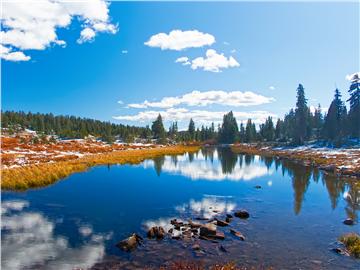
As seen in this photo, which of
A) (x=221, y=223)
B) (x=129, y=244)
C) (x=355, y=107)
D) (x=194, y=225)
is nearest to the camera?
(x=129, y=244)

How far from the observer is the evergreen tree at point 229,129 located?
152750 mm

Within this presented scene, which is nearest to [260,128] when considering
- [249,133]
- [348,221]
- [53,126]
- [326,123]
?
[249,133]

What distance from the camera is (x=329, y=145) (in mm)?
78750

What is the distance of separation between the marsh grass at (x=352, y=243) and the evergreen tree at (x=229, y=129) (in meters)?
135

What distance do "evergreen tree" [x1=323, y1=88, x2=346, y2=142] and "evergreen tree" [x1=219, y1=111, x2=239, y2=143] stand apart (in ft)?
220

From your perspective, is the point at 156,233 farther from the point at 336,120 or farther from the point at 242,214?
the point at 336,120

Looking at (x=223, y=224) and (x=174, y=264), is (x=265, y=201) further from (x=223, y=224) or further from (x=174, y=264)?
(x=174, y=264)

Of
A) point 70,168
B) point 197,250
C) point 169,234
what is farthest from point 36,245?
point 70,168

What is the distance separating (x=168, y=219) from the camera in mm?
21531

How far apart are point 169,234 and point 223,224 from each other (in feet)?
13.8

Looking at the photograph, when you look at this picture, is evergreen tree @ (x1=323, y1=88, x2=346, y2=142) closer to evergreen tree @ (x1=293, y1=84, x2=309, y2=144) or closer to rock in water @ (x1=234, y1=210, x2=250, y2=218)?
evergreen tree @ (x1=293, y1=84, x2=309, y2=144)

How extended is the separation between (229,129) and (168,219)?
135157 millimetres

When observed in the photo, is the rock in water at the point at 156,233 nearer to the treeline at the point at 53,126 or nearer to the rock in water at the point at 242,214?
the rock in water at the point at 242,214

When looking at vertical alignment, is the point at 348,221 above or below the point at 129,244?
below
